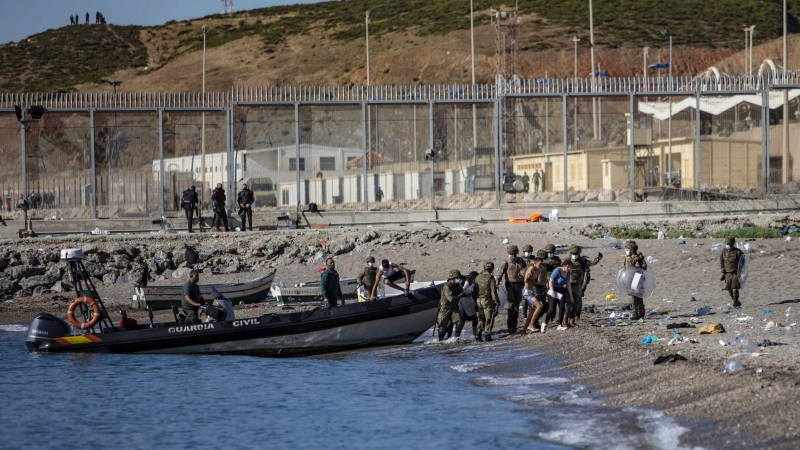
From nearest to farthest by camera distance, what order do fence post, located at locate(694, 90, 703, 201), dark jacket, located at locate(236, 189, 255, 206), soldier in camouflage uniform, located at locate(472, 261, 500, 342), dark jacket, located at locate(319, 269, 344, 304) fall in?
soldier in camouflage uniform, located at locate(472, 261, 500, 342), dark jacket, located at locate(319, 269, 344, 304), dark jacket, located at locate(236, 189, 255, 206), fence post, located at locate(694, 90, 703, 201)

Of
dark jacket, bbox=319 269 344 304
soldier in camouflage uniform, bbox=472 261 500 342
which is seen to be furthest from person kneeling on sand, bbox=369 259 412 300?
soldier in camouflage uniform, bbox=472 261 500 342

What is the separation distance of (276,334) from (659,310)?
649cm

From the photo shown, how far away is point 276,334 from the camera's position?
1709 centimetres

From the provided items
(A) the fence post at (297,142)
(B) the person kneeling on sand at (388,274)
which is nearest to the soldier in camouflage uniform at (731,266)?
(B) the person kneeling on sand at (388,274)

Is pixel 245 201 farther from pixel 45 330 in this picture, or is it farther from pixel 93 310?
pixel 45 330

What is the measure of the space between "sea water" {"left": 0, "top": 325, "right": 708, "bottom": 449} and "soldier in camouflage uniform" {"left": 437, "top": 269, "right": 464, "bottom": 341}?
1.29 feet

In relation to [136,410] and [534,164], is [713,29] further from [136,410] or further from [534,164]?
[136,410]

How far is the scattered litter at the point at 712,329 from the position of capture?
14.2 m

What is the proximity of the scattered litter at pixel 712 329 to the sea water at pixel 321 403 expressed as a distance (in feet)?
6.91

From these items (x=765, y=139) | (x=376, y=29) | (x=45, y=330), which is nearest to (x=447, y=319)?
(x=45, y=330)

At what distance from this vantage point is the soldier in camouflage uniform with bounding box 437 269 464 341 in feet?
54.5

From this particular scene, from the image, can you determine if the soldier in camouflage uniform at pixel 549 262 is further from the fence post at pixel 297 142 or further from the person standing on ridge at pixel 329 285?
the fence post at pixel 297 142

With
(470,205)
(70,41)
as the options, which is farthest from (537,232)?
(70,41)

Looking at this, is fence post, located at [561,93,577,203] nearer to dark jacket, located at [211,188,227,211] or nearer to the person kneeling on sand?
dark jacket, located at [211,188,227,211]
